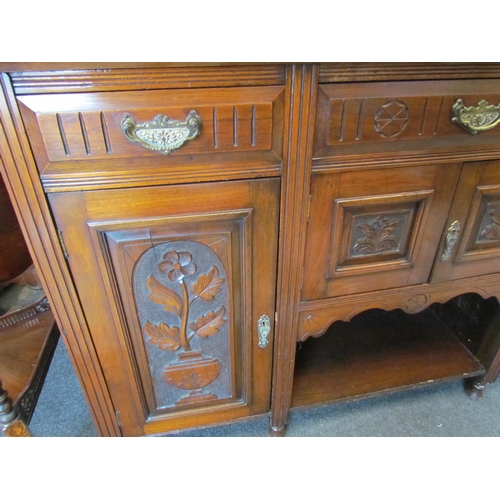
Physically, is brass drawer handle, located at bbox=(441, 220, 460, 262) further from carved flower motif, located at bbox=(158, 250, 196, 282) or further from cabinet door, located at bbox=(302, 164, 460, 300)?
carved flower motif, located at bbox=(158, 250, 196, 282)

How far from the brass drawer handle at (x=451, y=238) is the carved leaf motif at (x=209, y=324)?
1.50ft

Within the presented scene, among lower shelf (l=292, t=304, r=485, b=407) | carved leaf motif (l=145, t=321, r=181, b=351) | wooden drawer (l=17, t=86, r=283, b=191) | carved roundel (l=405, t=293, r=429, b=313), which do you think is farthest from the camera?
lower shelf (l=292, t=304, r=485, b=407)

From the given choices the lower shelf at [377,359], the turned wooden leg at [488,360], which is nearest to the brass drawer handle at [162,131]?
the lower shelf at [377,359]

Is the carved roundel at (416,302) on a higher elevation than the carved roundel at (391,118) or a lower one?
lower

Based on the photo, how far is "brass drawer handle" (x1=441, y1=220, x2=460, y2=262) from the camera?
2.56 feet

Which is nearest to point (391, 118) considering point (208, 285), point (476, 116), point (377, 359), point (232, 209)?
point (476, 116)

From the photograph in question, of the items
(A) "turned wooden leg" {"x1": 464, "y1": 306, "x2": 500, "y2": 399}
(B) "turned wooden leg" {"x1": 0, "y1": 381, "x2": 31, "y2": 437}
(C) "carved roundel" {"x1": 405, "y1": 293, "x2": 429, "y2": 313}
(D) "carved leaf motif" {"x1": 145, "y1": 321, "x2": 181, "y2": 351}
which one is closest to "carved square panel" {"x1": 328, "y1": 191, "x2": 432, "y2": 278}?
(C) "carved roundel" {"x1": 405, "y1": 293, "x2": 429, "y2": 313}

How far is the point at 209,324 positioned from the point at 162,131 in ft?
1.25

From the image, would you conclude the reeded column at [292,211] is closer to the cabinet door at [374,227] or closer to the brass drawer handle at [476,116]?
the cabinet door at [374,227]

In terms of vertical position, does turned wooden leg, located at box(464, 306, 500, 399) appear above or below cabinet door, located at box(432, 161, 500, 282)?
below

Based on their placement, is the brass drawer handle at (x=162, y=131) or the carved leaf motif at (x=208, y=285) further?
the carved leaf motif at (x=208, y=285)

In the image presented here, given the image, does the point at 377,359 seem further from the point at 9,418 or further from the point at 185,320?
the point at 9,418

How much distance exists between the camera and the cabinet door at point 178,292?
2.06ft
